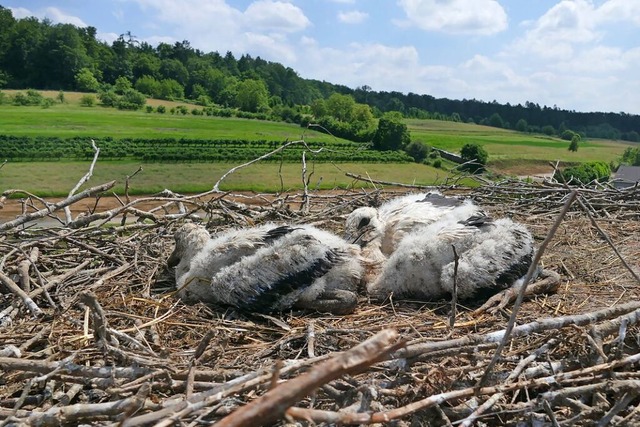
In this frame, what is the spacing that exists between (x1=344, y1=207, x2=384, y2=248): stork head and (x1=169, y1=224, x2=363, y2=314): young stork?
328 millimetres

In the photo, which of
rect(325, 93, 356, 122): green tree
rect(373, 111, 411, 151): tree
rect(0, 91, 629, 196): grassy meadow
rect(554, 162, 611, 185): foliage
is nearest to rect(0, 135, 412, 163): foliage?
rect(0, 91, 629, 196): grassy meadow

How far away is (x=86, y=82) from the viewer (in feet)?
179

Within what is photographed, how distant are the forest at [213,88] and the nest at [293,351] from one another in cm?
3036

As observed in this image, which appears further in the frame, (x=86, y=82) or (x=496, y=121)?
(x=496, y=121)

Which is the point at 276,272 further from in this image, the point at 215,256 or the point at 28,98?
the point at 28,98

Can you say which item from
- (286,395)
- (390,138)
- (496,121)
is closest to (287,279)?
(286,395)

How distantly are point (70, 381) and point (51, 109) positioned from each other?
160ft

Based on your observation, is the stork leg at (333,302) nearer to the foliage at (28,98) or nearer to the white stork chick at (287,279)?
the white stork chick at (287,279)

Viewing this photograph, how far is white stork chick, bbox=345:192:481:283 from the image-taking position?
12.1 feet

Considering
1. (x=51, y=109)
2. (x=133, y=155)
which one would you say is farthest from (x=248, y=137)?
(x=51, y=109)

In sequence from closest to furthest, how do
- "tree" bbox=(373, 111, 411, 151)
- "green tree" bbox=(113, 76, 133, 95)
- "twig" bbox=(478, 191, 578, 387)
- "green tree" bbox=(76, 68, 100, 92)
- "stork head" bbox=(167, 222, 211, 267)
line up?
"twig" bbox=(478, 191, 578, 387) → "stork head" bbox=(167, 222, 211, 267) → "tree" bbox=(373, 111, 411, 151) → "green tree" bbox=(76, 68, 100, 92) → "green tree" bbox=(113, 76, 133, 95)

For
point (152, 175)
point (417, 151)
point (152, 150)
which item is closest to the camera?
point (152, 175)

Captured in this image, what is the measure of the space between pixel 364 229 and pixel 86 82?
57598mm

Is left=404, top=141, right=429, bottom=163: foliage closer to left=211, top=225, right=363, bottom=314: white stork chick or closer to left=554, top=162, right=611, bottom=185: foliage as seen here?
left=554, top=162, right=611, bottom=185: foliage
